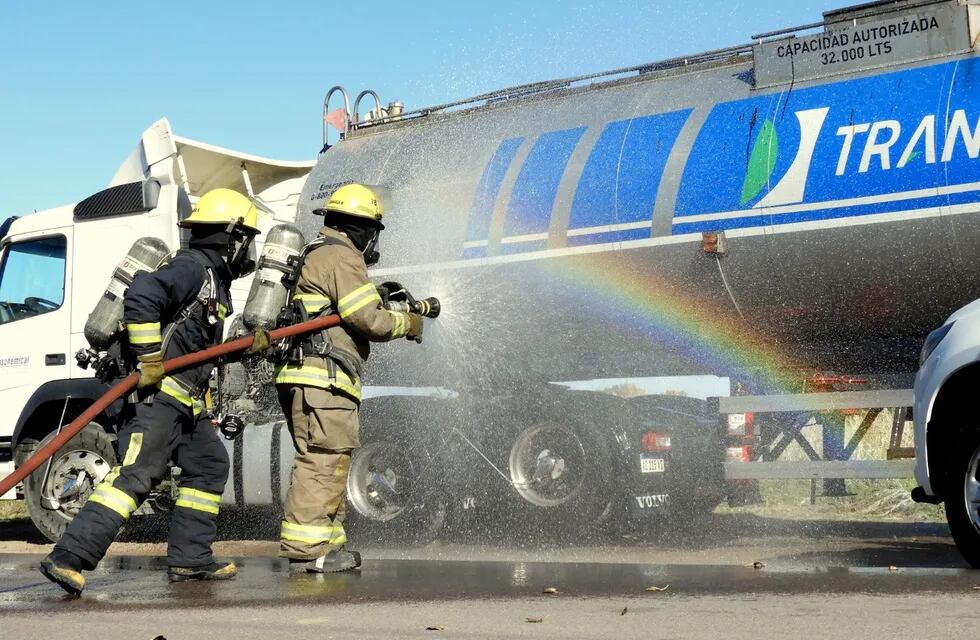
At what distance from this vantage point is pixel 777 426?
831cm

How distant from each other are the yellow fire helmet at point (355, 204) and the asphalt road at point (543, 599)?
6.23 feet

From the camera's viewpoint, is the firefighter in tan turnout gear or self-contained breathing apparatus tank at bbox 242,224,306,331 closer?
the firefighter in tan turnout gear

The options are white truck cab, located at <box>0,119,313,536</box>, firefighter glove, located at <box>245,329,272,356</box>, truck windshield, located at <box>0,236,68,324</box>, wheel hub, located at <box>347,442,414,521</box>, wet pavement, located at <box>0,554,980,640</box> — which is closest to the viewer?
wet pavement, located at <box>0,554,980,640</box>

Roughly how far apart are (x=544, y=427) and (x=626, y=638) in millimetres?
4245

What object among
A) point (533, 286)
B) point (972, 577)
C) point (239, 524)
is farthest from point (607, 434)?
point (239, 524)

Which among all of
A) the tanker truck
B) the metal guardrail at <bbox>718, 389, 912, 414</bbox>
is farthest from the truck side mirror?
the metal guardrail at <bbox>718, 389, 912, 414</bbox>

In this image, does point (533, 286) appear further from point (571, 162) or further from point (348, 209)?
point (348, 209)

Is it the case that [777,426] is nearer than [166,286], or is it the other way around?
[166,286]

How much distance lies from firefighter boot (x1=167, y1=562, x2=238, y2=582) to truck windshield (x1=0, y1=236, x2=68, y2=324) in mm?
4194

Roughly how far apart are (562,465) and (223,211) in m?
3.00

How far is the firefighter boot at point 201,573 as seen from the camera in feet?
22.7

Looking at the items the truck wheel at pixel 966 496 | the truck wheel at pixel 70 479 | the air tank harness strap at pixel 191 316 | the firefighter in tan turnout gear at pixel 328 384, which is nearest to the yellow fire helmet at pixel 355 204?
the firefighter in tan turnout gear at pixel 328 384

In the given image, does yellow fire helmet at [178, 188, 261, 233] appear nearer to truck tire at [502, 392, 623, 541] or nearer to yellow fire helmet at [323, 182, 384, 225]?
yellow fire helmet at [323, 182, 384, 225]

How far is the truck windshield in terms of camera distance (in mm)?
10562
